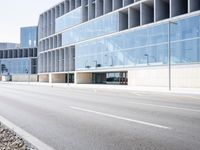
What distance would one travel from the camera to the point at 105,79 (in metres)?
58.8

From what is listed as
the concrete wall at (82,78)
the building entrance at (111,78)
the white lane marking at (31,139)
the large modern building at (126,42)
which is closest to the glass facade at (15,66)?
the large modern building at (126,42)

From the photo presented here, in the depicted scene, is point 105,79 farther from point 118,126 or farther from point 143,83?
point 118,126

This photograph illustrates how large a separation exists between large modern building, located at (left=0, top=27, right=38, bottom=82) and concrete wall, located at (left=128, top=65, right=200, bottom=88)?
63865mm

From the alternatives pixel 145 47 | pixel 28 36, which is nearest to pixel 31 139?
pixel 145 47

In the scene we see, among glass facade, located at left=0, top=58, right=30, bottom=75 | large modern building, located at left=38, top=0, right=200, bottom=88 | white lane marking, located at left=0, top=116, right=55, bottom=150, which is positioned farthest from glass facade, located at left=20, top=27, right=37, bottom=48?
white lane marking, located at left=0, top=116, right=55, bottom=150

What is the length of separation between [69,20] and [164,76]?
3374 cm

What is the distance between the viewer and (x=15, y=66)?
10744 cm

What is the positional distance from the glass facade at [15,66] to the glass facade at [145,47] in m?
49.8

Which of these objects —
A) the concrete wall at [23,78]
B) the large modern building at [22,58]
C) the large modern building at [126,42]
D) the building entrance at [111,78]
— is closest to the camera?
the large modern building at [126,42]

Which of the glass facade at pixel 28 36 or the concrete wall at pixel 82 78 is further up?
the glass facade at pixel 28 36

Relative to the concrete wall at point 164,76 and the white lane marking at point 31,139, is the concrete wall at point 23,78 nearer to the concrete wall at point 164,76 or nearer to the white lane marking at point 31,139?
the concrete wall at point 164,76

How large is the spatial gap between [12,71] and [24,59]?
7514 millimetres

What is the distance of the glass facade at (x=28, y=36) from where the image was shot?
354 feet

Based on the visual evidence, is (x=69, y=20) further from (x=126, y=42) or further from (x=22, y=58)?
(x=22, y=58)
